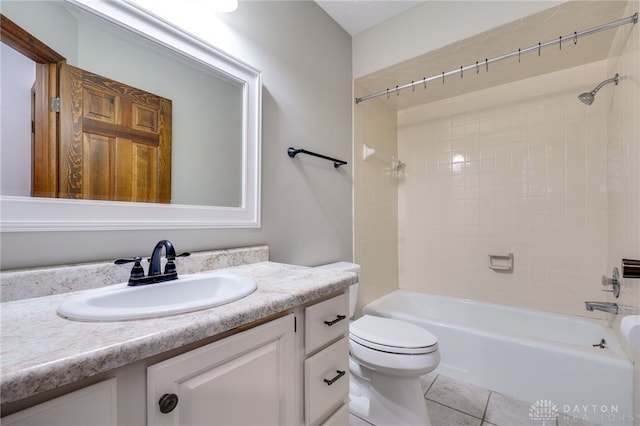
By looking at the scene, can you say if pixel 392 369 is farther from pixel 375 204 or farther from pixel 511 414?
pixel 375 204

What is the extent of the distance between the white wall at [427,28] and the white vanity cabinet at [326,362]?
66.4 inches

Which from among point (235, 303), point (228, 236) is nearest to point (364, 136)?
point (228, 236)

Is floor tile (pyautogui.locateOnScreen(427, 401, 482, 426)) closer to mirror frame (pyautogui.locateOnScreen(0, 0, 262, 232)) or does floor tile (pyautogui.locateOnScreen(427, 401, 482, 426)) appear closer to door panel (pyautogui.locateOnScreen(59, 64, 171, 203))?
mirror frame (pyautogui.locateOnScreen(0, 0, 262, 232))

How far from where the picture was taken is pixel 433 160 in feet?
8.25

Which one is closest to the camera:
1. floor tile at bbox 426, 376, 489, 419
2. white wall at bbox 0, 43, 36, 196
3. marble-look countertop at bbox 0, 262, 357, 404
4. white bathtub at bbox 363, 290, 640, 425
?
marble-look countertop at bbox 0, 262, 357, 404

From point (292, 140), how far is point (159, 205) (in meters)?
0.81

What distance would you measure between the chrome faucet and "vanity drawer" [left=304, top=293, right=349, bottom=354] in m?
0.47

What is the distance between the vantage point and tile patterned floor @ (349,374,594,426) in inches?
54.2

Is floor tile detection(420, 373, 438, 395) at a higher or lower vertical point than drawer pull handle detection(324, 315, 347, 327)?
lower

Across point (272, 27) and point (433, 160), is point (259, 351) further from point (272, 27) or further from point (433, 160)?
point (433, 160)

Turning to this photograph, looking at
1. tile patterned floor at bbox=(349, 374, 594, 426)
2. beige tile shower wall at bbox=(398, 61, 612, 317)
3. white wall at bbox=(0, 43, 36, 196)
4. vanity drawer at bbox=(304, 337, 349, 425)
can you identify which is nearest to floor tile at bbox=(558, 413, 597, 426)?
tile patterned floor at bbox=(349, 374, 594, 426)

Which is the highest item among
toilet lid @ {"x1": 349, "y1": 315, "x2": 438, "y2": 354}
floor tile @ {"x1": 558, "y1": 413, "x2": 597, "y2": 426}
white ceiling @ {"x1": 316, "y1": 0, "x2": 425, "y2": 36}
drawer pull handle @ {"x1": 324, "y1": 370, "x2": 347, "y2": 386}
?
white ceiling @ {"x1": 316, "y1": 0, "x2": 425, "y2": 36}

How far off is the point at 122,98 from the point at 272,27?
913 millimetres

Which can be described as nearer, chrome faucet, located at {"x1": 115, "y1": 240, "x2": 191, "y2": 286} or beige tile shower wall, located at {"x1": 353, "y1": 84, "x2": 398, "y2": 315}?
chrome faucet, located at {"x1": 115, "y1": 240, "x2": 191, "y2": 286}
